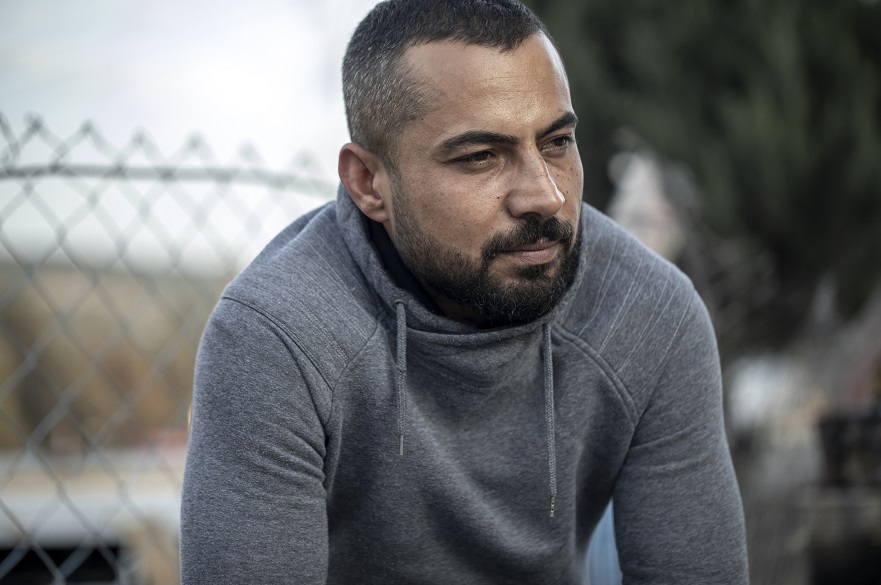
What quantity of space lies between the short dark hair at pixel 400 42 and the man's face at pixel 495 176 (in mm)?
22

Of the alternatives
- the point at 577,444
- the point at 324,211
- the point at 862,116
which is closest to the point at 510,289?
the point at 577,444

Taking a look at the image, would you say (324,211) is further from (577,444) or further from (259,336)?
(577,444)

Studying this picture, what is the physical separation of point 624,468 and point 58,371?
149 inches

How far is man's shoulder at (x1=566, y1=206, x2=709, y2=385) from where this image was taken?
1.78 m

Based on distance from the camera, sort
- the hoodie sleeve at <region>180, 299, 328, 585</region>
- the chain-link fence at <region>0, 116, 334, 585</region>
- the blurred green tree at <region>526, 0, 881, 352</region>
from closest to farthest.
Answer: the hoodie sleeve at <region>180, 299, 328, 585</region> < the chain-link fence at <region>0, 116, 334, 585</region> < the blurred green tree at <region>526, 0, 881, 352</region>

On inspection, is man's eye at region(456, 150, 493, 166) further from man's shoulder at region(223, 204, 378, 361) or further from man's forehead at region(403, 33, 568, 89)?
man's shoulder at region(223, 204, 378, 361)

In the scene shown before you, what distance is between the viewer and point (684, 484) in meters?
1.78

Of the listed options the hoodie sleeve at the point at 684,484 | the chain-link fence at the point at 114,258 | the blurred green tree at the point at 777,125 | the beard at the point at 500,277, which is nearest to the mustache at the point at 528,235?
the beard at the point at 500,277

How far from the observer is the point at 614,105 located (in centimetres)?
520

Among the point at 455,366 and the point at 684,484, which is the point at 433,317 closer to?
the point at 455,366

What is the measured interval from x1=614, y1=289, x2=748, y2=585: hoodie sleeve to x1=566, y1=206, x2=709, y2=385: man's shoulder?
0.03 meters

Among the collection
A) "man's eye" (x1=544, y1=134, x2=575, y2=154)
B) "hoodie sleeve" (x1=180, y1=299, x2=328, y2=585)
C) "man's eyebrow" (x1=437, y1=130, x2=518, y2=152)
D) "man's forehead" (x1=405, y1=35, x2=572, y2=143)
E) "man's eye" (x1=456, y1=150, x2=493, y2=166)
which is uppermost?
"man's forehead" (x1=405, y1=35, x2=572, y2=143)

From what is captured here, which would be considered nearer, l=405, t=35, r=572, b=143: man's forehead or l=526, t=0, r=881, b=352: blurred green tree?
l=405, t=35, r=572, b=143: man's forehead

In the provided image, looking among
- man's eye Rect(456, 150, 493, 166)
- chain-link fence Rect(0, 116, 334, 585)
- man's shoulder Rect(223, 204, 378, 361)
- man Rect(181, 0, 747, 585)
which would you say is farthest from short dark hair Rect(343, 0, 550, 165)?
chain-link fence Rect(0, 116, 334, 585)
